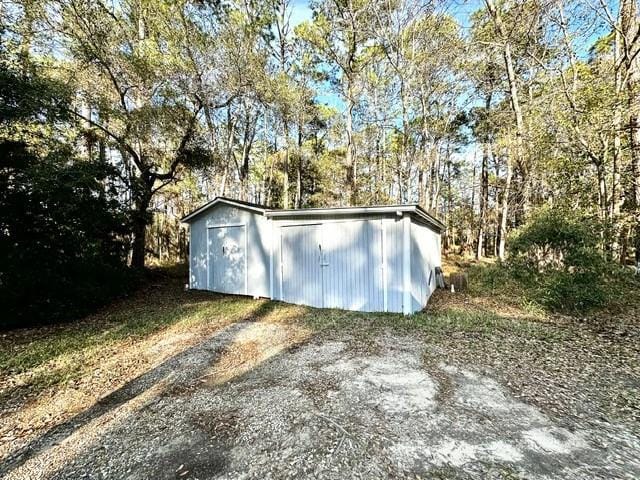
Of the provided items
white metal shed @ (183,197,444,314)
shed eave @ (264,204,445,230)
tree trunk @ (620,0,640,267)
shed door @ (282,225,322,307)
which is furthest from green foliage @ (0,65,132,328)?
tree trunk @ (620,0,640,267)

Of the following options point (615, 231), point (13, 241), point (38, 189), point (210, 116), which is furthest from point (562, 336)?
point (210, 116)

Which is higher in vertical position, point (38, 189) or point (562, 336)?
point (38, 189)

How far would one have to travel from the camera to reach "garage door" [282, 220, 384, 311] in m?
6.32

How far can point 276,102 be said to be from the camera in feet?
45.4

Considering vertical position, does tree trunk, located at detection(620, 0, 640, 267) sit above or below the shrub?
above

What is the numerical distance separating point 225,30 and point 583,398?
1333 cm

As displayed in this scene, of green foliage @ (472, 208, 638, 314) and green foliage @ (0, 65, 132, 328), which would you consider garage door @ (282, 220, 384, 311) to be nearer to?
green foliage @ (472, 208, 638, 314)

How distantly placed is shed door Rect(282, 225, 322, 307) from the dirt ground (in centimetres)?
322

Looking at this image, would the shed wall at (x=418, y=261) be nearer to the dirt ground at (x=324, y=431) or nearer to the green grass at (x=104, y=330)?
the dirt ground at (x=324, y=431)

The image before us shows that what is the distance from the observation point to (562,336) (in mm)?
4754

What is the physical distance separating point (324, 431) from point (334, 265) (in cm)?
435

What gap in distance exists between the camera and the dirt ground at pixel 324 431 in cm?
211

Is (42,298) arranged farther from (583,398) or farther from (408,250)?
(583,398)

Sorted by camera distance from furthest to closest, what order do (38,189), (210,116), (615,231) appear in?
1. (210,116)
2. (615,231)
3. (38,189)
